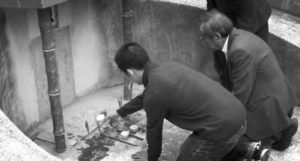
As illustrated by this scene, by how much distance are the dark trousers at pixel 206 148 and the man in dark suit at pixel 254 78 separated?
453 millimetres

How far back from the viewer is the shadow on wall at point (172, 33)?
21.9 feet

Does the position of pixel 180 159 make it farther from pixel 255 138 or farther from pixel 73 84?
pixel 73 84

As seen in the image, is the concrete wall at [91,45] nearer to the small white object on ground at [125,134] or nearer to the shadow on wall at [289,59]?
the shadow on wall at [289,59]

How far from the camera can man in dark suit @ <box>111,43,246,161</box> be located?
139 inches

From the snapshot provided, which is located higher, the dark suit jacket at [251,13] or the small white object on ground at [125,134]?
the dark suit jacket at [251,13]

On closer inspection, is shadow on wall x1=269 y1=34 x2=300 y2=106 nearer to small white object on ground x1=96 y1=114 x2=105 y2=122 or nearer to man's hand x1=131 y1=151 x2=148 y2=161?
man's hand x1=131 y1=151 x2=148 y2=161

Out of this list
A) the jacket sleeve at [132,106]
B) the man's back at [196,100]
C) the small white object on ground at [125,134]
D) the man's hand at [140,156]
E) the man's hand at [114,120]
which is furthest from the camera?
the man's hand at [114,120]

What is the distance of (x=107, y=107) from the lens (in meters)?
6.73

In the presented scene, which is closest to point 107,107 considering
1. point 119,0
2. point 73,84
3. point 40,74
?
point 73,84

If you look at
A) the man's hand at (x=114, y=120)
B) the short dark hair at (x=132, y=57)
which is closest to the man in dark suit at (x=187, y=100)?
the short dark hair at (x=132, y=57)

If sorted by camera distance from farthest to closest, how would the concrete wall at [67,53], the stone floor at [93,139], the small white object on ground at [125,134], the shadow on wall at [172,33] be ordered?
the shadow on wall at [172,33] → the small white object on ground at [125,134] → the concrete wall at [67,53] → the stone floor at [93,139]

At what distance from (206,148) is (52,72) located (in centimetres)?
227

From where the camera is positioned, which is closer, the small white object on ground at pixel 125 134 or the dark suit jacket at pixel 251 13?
the dark suit jacket at pixel 251 13

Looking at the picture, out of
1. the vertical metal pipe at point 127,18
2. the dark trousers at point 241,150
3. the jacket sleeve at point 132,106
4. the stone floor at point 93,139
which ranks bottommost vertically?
the stone floor at point 93,139
